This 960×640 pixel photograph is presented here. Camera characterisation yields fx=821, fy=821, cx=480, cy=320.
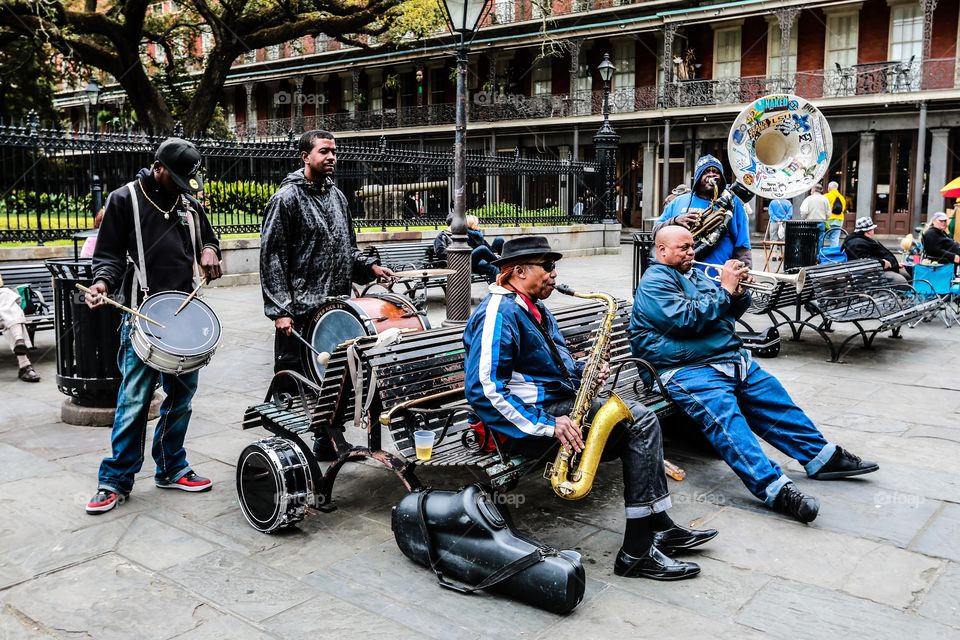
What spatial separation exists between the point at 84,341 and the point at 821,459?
476 centimetres

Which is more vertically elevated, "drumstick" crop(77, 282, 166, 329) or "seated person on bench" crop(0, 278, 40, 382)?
"drumstick" crop(77, 282, 166, 329)

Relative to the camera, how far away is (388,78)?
3641cm

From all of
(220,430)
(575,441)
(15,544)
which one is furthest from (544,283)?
(220,430)

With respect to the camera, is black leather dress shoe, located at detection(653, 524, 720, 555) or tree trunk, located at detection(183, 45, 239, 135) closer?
black leather dress shoe, located at detection(653, 524, 720, 555)

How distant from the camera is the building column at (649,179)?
2953 centimetres

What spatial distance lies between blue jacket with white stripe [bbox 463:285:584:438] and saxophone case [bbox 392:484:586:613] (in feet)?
1.14

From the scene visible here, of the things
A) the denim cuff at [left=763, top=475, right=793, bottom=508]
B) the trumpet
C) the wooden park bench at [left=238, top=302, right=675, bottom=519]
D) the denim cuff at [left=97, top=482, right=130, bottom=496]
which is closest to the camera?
the wooden park bench at [left=238, top=302, right=675, bottom=519]

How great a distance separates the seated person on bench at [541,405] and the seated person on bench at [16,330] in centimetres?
527

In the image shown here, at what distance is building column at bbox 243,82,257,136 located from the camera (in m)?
40.5

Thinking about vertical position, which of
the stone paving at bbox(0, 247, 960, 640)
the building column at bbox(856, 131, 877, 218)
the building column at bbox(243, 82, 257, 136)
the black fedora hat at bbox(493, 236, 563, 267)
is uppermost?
the building column at bbox(243, 82, 257, 136)

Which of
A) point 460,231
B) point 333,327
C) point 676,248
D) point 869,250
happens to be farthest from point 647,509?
point 869,250

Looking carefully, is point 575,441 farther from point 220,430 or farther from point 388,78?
point 388,78

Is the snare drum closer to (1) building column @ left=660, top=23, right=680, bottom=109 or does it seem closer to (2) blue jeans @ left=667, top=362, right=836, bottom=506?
(2) blue jeans @ left=667, top=362, right=836, bottom=506

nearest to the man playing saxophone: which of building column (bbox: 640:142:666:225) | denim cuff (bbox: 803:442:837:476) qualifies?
denim cuff (bbox: 803:442:837:476)
